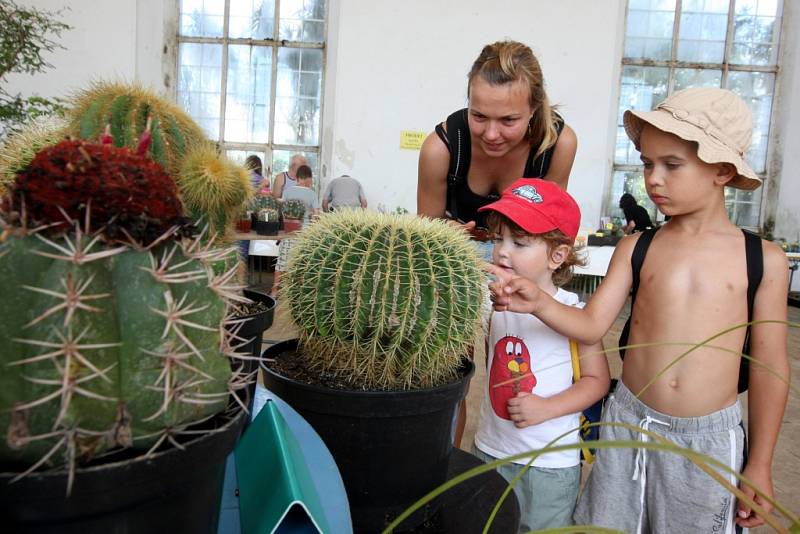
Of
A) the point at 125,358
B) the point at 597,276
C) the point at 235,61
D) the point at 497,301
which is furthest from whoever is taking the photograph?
the point at 235,61

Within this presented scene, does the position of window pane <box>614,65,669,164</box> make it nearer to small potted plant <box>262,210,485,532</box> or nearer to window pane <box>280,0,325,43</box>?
window pane <box>280,0,325,43</box>

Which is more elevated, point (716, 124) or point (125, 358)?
point (716, 124)

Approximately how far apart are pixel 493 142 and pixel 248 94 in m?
5.07

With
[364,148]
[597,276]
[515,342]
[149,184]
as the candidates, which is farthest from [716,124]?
[364,148]

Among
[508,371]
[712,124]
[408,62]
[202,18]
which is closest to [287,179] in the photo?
[408,62]

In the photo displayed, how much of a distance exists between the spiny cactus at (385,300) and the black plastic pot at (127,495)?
0.29 metres

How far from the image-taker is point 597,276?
436 cm

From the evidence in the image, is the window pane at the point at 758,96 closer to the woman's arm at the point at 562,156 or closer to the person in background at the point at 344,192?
the person in background at the point at 344,192

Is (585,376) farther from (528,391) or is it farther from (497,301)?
(497,301)

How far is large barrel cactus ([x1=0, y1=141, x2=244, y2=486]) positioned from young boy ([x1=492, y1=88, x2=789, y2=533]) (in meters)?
0.60

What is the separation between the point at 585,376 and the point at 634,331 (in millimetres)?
123

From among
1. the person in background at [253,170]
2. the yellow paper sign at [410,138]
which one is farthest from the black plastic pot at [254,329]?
the yellow paper sign at [410,138]

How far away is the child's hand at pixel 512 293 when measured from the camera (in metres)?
0.76

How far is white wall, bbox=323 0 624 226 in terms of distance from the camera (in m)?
4.84
